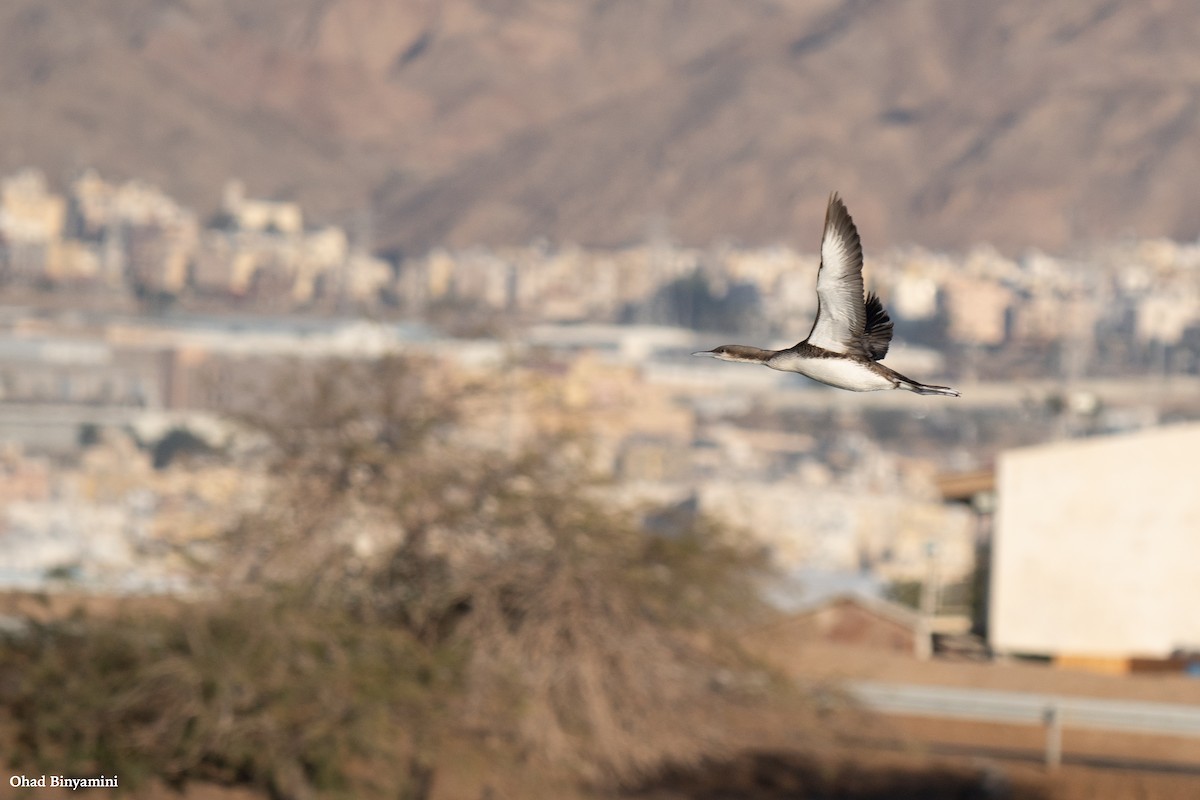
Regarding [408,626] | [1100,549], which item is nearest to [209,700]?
[408,626]

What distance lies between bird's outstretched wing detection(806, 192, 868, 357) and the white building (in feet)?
62.6

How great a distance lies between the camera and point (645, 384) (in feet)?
412

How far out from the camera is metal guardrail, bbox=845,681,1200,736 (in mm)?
16641

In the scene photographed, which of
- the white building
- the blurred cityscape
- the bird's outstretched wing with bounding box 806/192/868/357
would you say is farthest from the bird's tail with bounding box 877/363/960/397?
the white building

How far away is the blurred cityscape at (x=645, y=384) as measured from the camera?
2070cm

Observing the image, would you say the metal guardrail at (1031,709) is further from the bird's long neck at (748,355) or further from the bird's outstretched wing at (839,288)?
the bird's long neck at (748,355)

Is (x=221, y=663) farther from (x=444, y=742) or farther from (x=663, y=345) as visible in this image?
(x=663, y=345)

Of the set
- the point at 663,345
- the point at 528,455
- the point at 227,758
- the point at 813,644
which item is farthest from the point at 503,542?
the point at 663,345

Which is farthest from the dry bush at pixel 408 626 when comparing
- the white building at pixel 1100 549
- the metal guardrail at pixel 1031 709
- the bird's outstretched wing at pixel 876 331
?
the bird's outstretched wing at pixel 876 331

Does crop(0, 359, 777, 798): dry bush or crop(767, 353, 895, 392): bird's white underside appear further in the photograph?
crop(0, 359, 777, 798): dry bush

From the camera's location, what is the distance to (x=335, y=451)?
16969 mm

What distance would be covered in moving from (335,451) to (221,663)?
326 centimetres

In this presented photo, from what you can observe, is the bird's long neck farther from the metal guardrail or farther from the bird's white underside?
the metal guardrail

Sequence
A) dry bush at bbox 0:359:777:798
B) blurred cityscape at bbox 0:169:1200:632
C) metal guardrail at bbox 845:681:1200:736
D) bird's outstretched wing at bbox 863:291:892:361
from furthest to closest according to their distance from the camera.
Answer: blurred cityscape at bbox 0:169:1200:632 < metal guardrail at bbox 845:681:1200:736 < dry bush at bbox 0:359:777:798 < bird's outstretched wing at bbox 863:291:892:361
